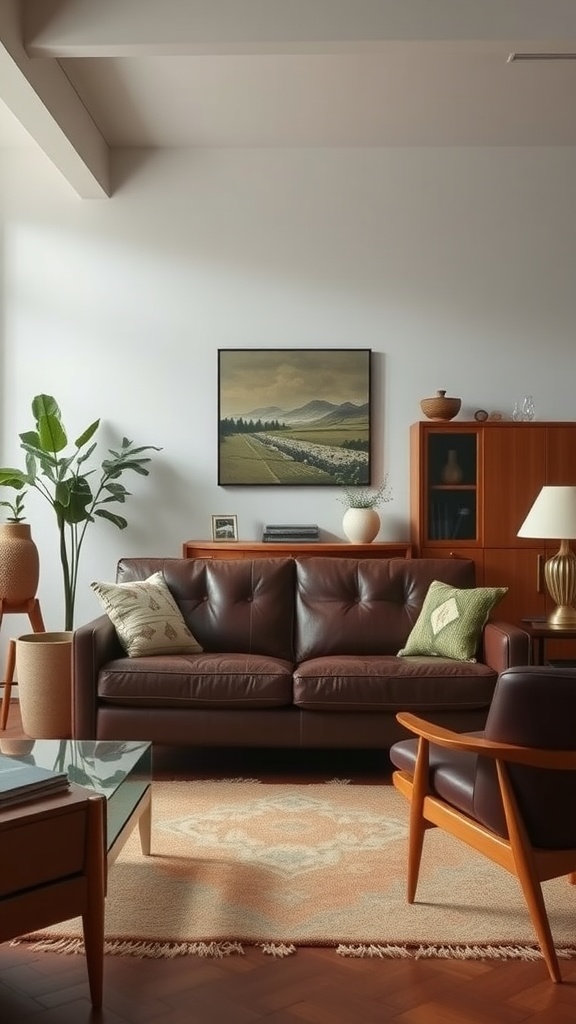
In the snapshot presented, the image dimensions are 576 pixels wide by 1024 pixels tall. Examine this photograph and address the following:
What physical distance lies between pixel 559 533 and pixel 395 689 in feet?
3.35

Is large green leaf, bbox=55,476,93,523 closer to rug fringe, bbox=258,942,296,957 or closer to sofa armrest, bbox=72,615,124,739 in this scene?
sofa armrest, bbox=72,615,124,739

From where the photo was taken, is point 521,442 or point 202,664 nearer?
point 202,664

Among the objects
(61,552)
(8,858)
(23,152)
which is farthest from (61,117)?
(8,858)

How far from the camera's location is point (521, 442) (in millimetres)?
5629

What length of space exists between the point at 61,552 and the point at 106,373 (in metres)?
1.15

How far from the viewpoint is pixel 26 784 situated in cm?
230

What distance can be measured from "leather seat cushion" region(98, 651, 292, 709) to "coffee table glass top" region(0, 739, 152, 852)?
0.83 metres

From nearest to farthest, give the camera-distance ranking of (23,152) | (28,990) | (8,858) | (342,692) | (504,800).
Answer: (8,858) < (28,990) < (504,800) < (342,692) < (23,152)

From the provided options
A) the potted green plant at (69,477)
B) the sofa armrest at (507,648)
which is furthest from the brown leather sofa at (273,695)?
the potted green plant at (69,477)

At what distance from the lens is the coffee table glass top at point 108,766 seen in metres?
2.81

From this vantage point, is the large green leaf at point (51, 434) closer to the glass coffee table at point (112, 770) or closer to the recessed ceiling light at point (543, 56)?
the glass coffee table at point (112, 770)

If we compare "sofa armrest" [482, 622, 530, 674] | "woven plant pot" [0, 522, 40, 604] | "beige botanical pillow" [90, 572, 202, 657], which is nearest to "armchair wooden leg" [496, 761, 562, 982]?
"sofa armrest" [482, 622, 530, 674]

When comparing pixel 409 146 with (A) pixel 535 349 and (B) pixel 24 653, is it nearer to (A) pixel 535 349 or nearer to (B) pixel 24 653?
(A) pixel 535 349

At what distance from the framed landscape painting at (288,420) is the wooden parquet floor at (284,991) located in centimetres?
371
